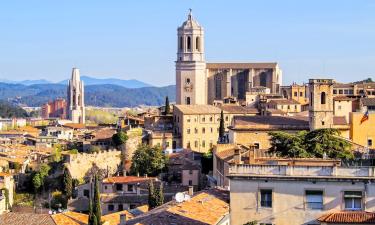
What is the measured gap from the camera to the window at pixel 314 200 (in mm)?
22439

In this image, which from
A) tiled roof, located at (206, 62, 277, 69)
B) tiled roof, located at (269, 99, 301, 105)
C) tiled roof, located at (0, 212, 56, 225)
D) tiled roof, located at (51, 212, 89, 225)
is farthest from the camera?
tiled roof, located at (206, 62, 277, 69)

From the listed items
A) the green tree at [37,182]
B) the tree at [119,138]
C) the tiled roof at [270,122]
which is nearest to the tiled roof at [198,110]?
the tree at [119,138]

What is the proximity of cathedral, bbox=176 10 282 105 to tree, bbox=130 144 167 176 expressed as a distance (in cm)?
3499

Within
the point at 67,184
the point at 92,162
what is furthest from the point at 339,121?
the point at 92,162

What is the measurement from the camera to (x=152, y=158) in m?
64.5

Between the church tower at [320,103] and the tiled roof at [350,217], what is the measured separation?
37.1 meters

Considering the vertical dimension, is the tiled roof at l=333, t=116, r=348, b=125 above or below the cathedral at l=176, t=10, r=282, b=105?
below

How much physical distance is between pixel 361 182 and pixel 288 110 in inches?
2403

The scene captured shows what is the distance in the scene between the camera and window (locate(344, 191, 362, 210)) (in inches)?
878

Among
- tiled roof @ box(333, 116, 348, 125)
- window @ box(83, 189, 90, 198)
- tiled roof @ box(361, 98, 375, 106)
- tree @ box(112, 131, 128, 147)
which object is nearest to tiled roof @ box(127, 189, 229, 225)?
window @ box(83, 189, 90, 198)

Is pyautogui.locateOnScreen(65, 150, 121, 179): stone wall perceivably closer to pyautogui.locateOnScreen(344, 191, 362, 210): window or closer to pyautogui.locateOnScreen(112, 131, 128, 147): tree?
pyautogui.locateOnScreen(112, 131, 128, 147): tree

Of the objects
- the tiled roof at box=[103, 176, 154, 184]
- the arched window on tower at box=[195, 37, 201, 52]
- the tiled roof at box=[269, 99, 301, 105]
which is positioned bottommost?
the tiled roof at box=[103, 176, 154, 184]

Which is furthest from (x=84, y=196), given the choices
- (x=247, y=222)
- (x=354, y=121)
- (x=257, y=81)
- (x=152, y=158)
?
(x=257, y=81)

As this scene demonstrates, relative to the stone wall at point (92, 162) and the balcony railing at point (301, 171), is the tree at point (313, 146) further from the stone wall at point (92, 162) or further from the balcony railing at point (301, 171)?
the stone wall at point (92, 162)
